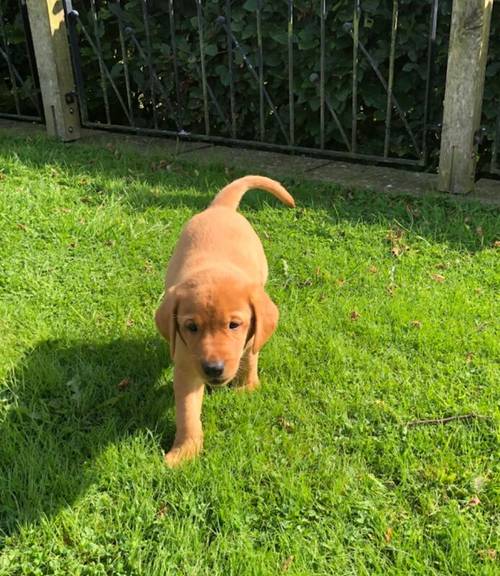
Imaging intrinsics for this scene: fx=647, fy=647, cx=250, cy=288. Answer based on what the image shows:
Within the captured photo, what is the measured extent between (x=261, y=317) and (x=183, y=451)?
660mm

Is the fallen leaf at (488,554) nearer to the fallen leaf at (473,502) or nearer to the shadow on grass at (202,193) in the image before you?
the fallen leaf at (473,502)

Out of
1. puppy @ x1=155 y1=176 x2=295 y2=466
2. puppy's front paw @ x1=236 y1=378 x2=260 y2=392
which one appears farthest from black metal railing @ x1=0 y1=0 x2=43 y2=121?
puppy's front paw @ x1=236 y1=378 x2=260 y2=392

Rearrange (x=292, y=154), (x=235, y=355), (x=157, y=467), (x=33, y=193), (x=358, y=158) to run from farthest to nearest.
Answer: (x=292, y=154)
(x=358, y=158)
(x=33, y=193)
(x=157, y=467)
(x=235, y=355)

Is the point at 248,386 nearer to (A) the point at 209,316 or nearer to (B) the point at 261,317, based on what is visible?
(B) the point at 261,317

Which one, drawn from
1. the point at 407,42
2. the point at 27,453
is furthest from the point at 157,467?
the point at 407,42

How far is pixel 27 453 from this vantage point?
2662 mm

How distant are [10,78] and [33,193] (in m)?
3.79

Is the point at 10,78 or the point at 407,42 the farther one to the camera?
the point at 10,78

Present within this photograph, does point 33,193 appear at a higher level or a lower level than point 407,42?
lower

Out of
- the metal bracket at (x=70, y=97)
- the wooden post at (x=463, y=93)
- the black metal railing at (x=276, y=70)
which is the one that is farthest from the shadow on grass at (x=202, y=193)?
the black metal railing at (x=276, y=70)

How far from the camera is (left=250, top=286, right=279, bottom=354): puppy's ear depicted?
2.54 m

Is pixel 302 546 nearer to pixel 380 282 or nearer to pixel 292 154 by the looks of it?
pixel 380 282

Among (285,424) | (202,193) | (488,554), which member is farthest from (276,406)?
(202,193)

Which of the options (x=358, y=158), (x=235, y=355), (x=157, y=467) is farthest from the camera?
(x=358, y=158)
